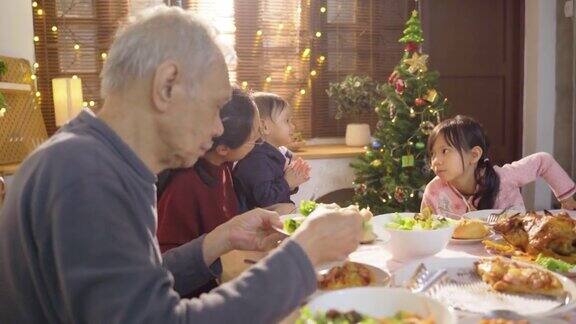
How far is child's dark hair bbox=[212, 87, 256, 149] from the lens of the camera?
1.91 m

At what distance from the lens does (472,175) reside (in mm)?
2502

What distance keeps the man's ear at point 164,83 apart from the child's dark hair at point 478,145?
5.91ft

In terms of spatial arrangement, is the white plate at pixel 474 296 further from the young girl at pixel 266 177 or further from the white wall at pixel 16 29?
the white wall at pixel 16 29

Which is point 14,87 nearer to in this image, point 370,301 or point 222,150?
point 222,150

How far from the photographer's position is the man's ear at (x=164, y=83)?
88 cm

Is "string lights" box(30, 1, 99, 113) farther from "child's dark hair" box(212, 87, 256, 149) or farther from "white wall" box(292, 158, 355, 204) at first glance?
"child's dark hair" box(212, 87, 256, 149)

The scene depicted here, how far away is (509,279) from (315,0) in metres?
3.84

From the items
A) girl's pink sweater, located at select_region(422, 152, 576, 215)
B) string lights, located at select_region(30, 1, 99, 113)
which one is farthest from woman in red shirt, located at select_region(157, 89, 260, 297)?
string lights, located at select_region(30, 1, 99, 113)

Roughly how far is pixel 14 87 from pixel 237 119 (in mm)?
2607

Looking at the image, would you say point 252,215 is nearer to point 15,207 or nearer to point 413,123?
point 15,207

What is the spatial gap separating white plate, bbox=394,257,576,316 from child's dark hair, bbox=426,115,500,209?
1.26 m

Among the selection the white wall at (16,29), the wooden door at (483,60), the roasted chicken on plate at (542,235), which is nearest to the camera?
the roasted chicken on plate at (542,235)

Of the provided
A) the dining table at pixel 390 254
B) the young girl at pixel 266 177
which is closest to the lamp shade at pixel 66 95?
the young girl at pixel 266 177

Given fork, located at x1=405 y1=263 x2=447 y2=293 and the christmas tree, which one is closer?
fork, located at x1=405 y1=263 x2=447 y2=293
